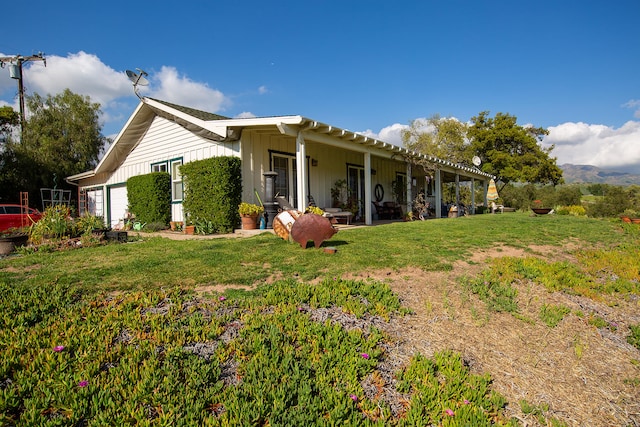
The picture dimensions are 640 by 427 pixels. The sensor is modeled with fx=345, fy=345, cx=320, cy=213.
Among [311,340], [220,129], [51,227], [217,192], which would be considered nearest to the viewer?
[311,340]

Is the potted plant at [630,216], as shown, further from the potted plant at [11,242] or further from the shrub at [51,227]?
the potted plant at [11,242]

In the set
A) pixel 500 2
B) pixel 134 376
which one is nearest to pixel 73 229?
pixel 134 376

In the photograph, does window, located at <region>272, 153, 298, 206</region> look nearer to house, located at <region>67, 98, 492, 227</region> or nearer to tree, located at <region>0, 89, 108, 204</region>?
house, located at <region>67, 98, 492, 227</region>

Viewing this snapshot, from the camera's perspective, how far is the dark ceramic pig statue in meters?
5.58

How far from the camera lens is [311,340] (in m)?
2.71

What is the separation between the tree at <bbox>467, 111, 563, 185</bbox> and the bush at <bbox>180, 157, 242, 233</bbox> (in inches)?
1038

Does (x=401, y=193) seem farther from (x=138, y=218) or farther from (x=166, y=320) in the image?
(x=166, y=320)

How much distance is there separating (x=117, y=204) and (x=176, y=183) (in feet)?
15.9

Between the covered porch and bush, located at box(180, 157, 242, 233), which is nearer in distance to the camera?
bush, located at box(180, 157, 242, 233)

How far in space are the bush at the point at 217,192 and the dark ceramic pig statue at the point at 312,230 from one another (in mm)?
4160

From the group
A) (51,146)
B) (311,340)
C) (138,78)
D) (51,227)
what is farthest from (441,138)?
(311,340)

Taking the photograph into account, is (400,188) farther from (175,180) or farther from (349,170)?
(175,180)

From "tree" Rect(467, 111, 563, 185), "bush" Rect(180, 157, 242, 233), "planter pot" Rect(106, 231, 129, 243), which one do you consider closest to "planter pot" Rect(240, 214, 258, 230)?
"bush" Rect(180, 157, 242, 233)

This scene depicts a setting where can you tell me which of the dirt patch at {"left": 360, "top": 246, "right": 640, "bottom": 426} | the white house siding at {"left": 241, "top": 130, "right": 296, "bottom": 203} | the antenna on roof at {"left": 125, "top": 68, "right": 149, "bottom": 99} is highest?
the antenna on roof at {"left": 125, "top": 68, "right": 149, "bottom": 99}
